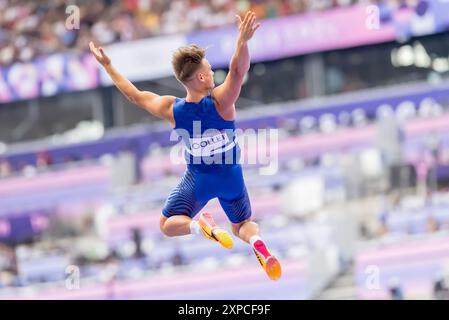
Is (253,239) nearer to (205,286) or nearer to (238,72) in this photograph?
(238,72)

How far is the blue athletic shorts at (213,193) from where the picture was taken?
7.46 metres

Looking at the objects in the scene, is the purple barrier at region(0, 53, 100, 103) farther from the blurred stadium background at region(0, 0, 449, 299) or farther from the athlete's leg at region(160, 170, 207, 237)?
the athlete's leg at region(160, 170, 207, 237)

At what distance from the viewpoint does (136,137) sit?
52.2 feet

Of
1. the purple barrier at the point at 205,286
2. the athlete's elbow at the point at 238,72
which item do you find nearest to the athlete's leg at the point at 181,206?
the athlete's elbow at the point at 238,72

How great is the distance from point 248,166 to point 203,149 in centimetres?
696

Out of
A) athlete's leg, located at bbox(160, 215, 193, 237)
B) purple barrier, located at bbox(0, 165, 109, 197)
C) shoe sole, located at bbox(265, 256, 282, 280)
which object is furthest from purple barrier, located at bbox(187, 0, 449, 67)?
shoe sole, located at bbox(265, 256, 282, 280)

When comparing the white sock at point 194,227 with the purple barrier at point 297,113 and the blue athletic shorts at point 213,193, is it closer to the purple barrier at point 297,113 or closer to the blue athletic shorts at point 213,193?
the blue athletic shorts at point 213,193

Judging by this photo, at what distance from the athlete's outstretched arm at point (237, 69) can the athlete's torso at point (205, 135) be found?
0.24 ft

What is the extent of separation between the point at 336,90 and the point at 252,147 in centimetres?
228

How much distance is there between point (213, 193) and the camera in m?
A: 7.48
